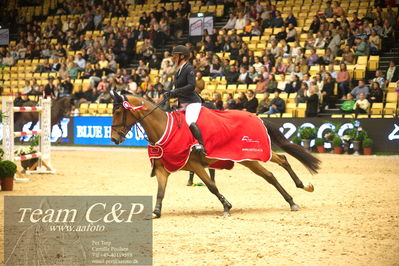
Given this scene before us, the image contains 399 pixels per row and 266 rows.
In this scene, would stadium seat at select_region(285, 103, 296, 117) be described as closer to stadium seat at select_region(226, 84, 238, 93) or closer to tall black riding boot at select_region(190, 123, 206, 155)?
stadium seat at select_region(226, 84, 238, 93)

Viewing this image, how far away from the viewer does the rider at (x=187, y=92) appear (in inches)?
398

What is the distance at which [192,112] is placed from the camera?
1023 centimetres

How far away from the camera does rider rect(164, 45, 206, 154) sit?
33.2 ft

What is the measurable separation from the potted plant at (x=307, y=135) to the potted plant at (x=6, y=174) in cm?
1044

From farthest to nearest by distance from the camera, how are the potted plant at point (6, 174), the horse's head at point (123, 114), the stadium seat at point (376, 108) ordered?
the stadium seat at point (376, 108) → the potted plant at point (6, 174) → the horse's head at point (123, 114)

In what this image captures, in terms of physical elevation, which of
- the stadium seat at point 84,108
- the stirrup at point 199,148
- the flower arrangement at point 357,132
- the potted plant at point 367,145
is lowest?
the stadium seat at point 84,108

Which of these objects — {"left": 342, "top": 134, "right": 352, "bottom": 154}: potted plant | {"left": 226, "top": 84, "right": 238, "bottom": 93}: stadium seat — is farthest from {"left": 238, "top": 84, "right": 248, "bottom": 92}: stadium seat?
{"left": 342, "top": 134, "right": 352, "bottom": 154}: potted plant

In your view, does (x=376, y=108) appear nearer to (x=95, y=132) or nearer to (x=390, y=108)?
(x=390, y=108)

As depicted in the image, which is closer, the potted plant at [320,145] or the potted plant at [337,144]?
the potted plant at [337,144]

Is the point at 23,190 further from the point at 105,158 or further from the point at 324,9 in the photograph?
the point at 324,9

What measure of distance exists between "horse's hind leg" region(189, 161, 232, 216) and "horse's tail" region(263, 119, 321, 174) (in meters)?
1.56

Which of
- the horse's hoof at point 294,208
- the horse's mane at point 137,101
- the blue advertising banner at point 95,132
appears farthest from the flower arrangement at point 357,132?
the horse's mane at point 137,101

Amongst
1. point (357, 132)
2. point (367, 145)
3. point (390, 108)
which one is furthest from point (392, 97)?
point (367, 145)

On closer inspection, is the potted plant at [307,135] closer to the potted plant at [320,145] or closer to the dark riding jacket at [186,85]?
the potted plant at [320,145]
